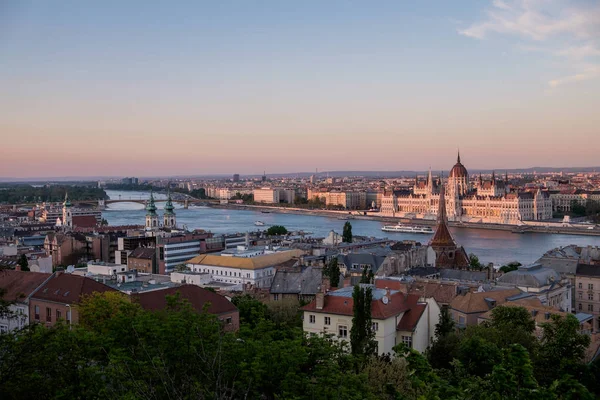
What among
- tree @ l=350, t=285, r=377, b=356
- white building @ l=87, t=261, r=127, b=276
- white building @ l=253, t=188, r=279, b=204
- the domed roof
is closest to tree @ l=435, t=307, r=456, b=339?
tree @ l=350, t=285, r=377, b=356

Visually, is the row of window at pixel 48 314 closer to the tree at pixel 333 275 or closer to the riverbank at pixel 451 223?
the tree at pixel 333 275

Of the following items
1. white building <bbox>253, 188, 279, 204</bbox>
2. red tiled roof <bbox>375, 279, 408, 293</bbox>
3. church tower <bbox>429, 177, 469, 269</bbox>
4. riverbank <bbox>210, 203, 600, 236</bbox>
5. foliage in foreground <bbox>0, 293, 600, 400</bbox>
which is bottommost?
riverbank <bbox>210, 203, 600, 236</bbox>

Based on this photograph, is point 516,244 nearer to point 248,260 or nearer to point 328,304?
point 248,260

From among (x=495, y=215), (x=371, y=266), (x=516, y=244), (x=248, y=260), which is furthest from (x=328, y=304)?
(x=495, y=215)

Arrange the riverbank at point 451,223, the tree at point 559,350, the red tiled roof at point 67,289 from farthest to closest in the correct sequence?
the riverbank at point 451,223 → the red tiled roof at point 67,289 → the tree at point 559,350

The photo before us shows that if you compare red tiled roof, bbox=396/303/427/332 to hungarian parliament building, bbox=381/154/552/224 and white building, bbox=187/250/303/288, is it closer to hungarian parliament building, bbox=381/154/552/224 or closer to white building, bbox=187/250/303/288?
white building, bbox=187/250/303/288

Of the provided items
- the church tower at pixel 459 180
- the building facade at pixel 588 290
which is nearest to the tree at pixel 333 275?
the building facade at pixel 588 290
